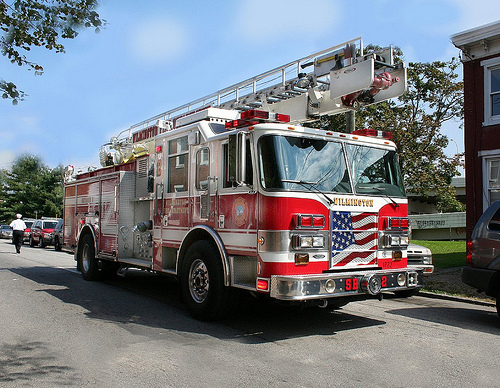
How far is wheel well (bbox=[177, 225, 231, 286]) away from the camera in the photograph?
6.60 meters

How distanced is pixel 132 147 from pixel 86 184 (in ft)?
6.24

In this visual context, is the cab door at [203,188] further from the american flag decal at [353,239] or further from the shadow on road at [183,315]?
the american flag decal at [353,239]

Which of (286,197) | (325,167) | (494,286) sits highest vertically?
(325,167)

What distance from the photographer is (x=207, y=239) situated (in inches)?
285

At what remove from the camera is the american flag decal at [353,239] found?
6.41m

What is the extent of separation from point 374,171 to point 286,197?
5.94 feet

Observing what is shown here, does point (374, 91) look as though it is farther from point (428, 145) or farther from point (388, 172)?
point (428, 145)

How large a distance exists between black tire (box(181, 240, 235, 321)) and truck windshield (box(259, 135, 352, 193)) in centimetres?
146

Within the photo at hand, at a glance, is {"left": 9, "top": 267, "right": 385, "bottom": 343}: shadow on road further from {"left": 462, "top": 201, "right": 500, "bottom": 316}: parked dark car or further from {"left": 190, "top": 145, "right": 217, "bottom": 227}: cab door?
{"left": 462, "top": 201, "right": 500, "bottom": 316}: parked dark car

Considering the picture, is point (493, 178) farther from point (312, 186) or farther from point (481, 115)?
point (312, 186)

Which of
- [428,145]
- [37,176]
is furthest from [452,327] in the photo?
[37,176]

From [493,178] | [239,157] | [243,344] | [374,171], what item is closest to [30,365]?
[243,344]

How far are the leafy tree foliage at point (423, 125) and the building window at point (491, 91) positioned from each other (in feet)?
18.4

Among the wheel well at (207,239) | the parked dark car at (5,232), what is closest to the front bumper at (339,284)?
the wheel well at (207,239)
